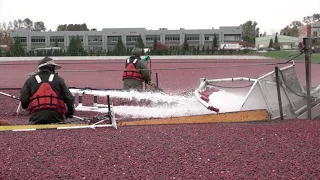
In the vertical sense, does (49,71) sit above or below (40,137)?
above

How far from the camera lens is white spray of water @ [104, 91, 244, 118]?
34.1 ft

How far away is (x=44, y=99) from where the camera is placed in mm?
7039

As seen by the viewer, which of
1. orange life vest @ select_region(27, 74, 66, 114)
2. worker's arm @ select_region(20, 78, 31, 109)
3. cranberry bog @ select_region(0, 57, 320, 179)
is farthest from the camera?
worker's arm @ select_region(20, 78, 31, 109)

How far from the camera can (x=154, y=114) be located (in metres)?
10.5

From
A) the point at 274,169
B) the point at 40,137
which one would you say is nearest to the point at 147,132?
the point at 40,137

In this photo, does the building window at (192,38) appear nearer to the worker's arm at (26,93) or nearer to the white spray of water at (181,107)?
the white spray of water at (181,107)

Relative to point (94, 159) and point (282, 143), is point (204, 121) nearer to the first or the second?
point (282, 143)

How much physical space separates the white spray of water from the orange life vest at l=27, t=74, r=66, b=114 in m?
3.43

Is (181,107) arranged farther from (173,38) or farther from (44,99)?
(173,38)

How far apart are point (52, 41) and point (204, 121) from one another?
85.1m

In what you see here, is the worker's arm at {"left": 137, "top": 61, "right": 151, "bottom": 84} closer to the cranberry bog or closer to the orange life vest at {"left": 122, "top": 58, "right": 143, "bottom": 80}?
the orange life vest at {"left": 122, "top": 58, "right": 143, "bottom": 80}

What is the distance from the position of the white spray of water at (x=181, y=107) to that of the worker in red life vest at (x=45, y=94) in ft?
10.9

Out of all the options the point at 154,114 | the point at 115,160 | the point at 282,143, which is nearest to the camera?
the point at 115,160

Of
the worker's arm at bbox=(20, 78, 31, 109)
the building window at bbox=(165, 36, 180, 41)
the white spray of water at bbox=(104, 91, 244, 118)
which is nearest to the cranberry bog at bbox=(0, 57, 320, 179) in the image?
the worker's arm at bbox=(20, 78, 31, 109)
